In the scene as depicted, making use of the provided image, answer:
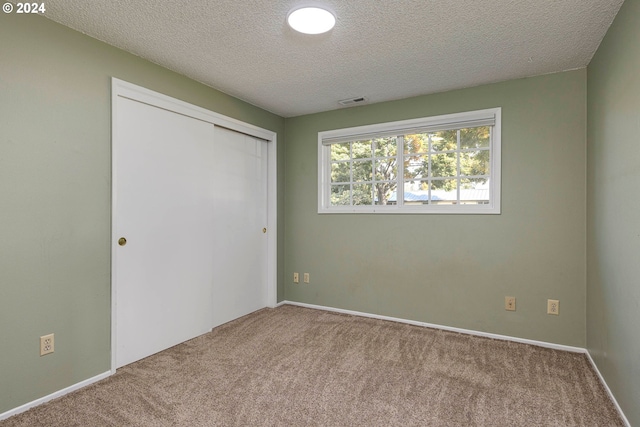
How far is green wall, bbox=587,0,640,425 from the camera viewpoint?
1.68 m

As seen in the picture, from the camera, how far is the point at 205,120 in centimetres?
309

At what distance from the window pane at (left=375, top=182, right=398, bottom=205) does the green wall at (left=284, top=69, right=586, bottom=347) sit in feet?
0.65

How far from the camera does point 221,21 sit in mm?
2053

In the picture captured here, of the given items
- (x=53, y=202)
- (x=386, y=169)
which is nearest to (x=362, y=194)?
(x=386, y=169)

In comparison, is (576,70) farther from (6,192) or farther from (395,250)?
(6,192)

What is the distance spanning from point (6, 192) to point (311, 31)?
6.52 feet

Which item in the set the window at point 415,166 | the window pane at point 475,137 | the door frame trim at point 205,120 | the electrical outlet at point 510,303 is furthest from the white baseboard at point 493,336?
the window pane at point 475,137

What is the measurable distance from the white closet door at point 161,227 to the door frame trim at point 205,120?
0.11 ft

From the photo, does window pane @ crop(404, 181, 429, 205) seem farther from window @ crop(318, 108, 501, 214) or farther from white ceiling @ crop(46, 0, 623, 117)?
white ceiling @ crop(46, 0, 623, 117)

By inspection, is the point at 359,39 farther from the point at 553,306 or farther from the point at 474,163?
the point at 553,306

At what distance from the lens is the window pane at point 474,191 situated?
3.12m

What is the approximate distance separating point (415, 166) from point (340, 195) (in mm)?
926

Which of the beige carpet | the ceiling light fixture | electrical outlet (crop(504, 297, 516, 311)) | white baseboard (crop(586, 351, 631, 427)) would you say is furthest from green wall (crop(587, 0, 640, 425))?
the ceiling light fixture

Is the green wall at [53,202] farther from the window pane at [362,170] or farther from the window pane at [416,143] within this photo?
the window pane at [416,143]
